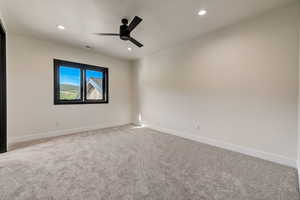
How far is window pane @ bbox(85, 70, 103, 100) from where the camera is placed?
4277 millimetres

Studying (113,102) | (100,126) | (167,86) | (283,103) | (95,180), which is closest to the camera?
(95,180)

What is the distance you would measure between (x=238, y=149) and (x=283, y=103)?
110cm

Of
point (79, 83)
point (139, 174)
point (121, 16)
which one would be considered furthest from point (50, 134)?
point (121, 16)

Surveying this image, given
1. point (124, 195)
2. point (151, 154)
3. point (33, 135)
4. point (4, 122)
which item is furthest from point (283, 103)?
point (33, 135)

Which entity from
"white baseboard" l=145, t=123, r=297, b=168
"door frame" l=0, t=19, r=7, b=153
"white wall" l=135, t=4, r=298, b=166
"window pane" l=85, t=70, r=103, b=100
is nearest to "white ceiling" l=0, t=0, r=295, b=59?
"white wall" l=135, t=4, r=298, b=166

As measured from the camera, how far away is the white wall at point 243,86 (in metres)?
2.07

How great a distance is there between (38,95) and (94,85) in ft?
5.00

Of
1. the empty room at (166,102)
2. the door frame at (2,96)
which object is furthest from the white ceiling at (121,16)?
the door frame at (2,96)

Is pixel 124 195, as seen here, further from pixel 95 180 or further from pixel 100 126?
pixel 100 126

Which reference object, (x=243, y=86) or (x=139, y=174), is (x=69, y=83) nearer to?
(x=139, y=174)

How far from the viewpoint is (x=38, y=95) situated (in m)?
3.33

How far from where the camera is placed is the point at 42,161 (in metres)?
2.16

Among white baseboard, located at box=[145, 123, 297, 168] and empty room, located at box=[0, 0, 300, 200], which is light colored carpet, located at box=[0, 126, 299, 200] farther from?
white baseboard, located at box=[145, 123, 297, 168]

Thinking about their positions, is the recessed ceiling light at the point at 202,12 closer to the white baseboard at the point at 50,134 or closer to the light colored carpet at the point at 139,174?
the light colored carpet at the point at 139,174
